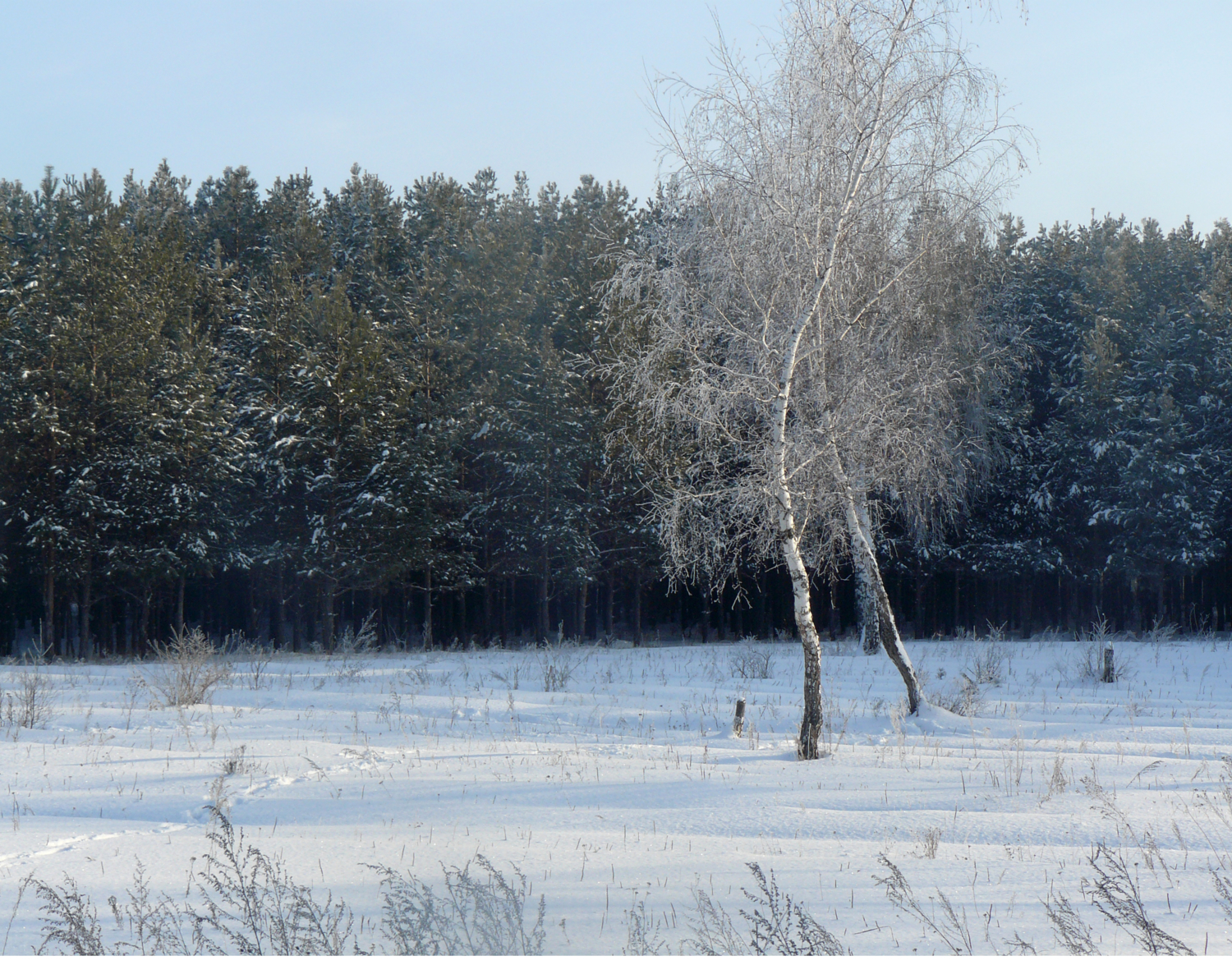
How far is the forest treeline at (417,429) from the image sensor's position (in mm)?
28500

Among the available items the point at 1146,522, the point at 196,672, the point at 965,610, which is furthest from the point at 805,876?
the point at 965,610

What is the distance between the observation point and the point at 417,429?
32.2m

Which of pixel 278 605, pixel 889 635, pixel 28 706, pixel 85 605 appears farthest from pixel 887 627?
pixel 278 605

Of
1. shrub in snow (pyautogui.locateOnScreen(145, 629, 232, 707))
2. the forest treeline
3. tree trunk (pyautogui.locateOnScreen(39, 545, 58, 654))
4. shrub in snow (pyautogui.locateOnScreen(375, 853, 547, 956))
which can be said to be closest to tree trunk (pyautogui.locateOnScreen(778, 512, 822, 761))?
shrub in snow (pyautogui.locateOnScreen(375, 853, 547, 956))

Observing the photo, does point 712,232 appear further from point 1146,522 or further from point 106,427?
point 1146,522

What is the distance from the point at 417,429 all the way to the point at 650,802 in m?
25.6

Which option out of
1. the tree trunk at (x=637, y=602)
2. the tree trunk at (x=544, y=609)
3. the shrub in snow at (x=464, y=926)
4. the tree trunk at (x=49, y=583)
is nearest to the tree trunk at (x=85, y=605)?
the tree trunk at (x=49, y=583)

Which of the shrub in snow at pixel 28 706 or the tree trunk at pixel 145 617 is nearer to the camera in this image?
the shrub in snow at pixel 28 706

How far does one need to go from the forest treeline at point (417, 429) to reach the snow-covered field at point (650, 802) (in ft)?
47.4

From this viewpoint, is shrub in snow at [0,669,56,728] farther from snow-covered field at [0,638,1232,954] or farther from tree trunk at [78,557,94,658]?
tree trunk at [78,557,94,658]

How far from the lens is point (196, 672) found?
1398 cm

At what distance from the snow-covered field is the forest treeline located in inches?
569

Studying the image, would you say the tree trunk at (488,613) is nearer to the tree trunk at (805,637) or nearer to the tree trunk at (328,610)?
the tree trunk at (328,610)

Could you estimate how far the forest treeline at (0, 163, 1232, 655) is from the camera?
28.5 metres
